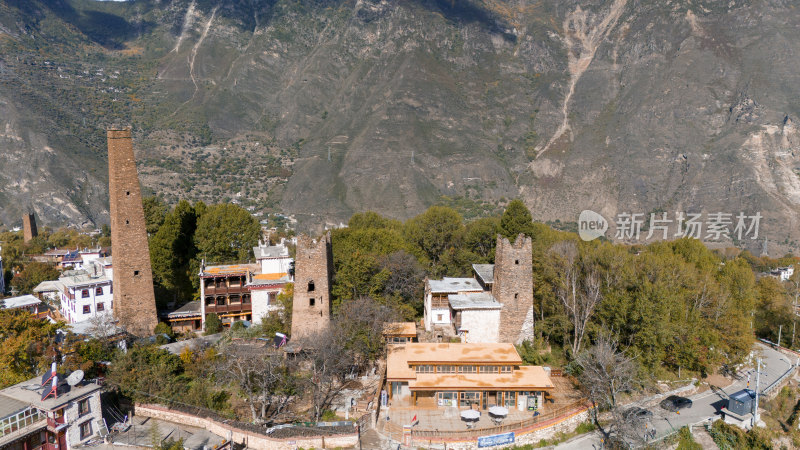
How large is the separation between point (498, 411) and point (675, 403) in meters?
13.1

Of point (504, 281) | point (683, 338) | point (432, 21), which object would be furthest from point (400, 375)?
point (432, 21)

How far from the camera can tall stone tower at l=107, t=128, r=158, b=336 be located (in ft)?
140

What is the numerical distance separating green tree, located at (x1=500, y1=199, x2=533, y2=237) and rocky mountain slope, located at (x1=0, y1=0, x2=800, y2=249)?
7982cm

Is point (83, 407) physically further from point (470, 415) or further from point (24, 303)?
point (24, 303)

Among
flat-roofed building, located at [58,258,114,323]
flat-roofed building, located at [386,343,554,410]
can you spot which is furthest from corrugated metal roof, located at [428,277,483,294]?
flat-roofed building, located at [58,258,114,323]

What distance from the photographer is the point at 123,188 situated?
141 ft

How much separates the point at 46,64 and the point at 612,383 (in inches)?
6697

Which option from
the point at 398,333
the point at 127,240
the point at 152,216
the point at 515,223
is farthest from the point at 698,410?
Answer: the point at 152,216

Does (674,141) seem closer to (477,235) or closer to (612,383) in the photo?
(477,235)

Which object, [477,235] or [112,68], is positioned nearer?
[477,235]

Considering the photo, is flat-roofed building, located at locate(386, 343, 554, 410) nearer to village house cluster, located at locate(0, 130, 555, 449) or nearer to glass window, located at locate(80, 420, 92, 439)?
village house cluster, located at locate(0, 130, 555, 449)

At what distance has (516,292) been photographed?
133 ft

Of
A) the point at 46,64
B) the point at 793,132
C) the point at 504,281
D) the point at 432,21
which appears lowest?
the point at 504,281

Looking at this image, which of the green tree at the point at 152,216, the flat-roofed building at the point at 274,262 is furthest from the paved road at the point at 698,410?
the green tree at the point at 152,216
